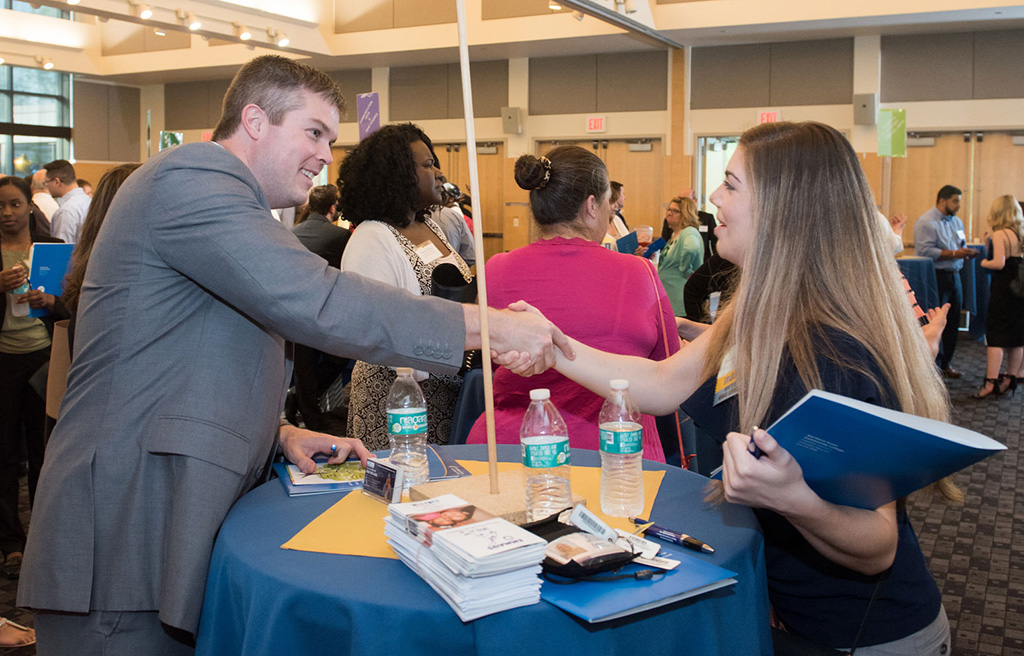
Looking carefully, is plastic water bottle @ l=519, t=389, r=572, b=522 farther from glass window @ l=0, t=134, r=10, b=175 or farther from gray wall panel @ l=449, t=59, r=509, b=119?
glass window @ l=0, t=134, r=10, b=175

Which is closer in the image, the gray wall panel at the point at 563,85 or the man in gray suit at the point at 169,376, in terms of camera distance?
the man in gray suit at the point at 169,376

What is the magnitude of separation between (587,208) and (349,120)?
43.1ft

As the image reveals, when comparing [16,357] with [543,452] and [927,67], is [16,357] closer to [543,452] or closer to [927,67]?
[543,452]

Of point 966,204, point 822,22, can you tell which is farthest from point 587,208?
point 966,204

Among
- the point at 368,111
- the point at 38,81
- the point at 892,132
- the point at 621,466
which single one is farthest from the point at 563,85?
the point at 621,466

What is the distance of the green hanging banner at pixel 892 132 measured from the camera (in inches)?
351

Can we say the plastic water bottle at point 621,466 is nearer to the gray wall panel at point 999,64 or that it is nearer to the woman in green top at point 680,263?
the woman in green top at point 680,263

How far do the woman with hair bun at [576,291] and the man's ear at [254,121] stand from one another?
1081 mm

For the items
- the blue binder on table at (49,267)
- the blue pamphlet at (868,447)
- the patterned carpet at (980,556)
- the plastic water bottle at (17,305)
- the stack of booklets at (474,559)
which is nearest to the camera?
the blue pamphlet at (868,447)

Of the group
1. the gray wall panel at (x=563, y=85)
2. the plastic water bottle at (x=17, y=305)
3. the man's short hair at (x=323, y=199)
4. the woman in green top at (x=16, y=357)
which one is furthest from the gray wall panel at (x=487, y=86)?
the plastic water bottle at (x=17, y=305)

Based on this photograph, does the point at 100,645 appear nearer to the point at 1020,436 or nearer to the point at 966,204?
the point at 1020,436

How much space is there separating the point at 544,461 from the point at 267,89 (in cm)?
101

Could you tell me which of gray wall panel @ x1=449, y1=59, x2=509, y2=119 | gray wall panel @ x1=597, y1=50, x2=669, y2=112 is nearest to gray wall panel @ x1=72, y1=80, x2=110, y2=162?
gray wall panel @ x1=449, y1=59, x2=509, y2=119

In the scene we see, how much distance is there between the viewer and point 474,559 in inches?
49.8
